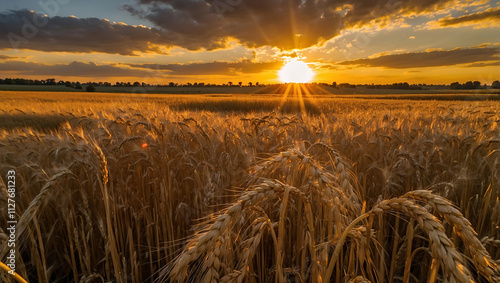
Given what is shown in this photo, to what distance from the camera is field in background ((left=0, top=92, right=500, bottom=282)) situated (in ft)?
2.98

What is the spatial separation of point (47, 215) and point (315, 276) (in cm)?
252

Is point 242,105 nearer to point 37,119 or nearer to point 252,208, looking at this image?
point 37,119

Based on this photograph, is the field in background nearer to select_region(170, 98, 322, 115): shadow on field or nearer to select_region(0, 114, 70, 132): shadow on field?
select_region(0, 114, 70, 132): shadow on field

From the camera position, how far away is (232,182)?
8.32 ft

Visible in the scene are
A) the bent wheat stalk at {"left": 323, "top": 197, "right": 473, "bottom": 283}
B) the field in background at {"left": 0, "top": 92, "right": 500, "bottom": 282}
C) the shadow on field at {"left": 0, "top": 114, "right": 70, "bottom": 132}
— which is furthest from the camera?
the shadow on field at {"left": 0, "top": 114, "right": 70, "bottom": 132}

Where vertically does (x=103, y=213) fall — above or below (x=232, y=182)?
below

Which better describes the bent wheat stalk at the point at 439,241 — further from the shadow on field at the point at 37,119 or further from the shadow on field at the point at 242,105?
the shadow on field at the point at 242,105

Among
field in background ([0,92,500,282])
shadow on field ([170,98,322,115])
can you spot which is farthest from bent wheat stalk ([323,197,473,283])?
shadow on field ([170,98,322,115])

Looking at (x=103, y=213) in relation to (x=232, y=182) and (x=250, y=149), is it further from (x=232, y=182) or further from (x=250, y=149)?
(x=250, y=149)

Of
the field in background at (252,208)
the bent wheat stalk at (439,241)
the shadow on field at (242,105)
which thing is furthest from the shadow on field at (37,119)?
the bent wheat stalk at (439,241)

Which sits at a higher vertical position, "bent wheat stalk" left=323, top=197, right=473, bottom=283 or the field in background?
"bent wheat stalk" left=323, top=197, right=473, bottom=283

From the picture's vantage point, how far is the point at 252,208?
3.64ft

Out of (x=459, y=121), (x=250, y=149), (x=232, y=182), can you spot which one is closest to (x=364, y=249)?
(x=232, y=182)

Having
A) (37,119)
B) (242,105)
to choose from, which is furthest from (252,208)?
(242,105)
